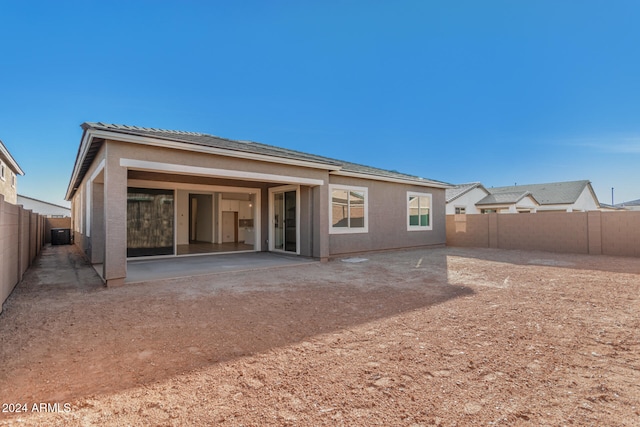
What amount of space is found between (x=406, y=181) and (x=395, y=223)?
71.9 inches

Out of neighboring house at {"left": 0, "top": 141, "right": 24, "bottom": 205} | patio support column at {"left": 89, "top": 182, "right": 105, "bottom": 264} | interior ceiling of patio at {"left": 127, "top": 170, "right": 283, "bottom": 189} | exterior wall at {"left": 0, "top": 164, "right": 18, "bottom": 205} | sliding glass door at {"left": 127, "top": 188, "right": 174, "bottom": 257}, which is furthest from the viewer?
exterior wall at {"left": 0, "top": 164, "right": 18, "bottom": 205}

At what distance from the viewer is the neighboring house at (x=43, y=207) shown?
1192 inches

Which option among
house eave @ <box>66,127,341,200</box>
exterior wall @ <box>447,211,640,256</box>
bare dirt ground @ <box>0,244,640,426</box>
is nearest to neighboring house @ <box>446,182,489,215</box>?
exterior wall @ <box>447,211,640,256</box>

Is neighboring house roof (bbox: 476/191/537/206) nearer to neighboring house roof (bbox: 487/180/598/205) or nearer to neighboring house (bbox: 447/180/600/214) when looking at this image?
neighboring house (bbox: 447/180/600/214)

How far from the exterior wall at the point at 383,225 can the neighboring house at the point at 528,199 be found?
992cm

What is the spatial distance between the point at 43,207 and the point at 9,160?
21164mm

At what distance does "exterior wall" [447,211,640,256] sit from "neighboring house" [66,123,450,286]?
56.2 inches

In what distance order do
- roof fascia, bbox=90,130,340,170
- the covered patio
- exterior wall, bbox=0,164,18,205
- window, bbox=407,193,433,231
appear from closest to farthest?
roof fascia, bbox=90,130,340,170 → the covered patio → window, bbox=407,193,433,231 → exterior wall, bbox=0,164,18,205

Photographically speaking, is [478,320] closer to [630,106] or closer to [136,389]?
[136,389]

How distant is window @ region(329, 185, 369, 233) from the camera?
10742 millimetres

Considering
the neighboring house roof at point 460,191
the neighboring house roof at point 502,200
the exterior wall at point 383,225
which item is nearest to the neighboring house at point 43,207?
the exterior wall at point 383,225

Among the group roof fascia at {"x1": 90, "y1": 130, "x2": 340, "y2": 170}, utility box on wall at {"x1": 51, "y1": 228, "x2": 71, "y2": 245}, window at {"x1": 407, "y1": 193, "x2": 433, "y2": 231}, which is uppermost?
roof fascia at {"x1": 90, "y1": 130, "x2": 340, "y2": 170}

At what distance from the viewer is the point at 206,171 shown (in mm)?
7453

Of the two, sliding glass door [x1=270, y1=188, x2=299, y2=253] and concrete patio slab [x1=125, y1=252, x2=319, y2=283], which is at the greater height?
sliding glass door [x1=270, y1=188, x2=299, y2=253]
